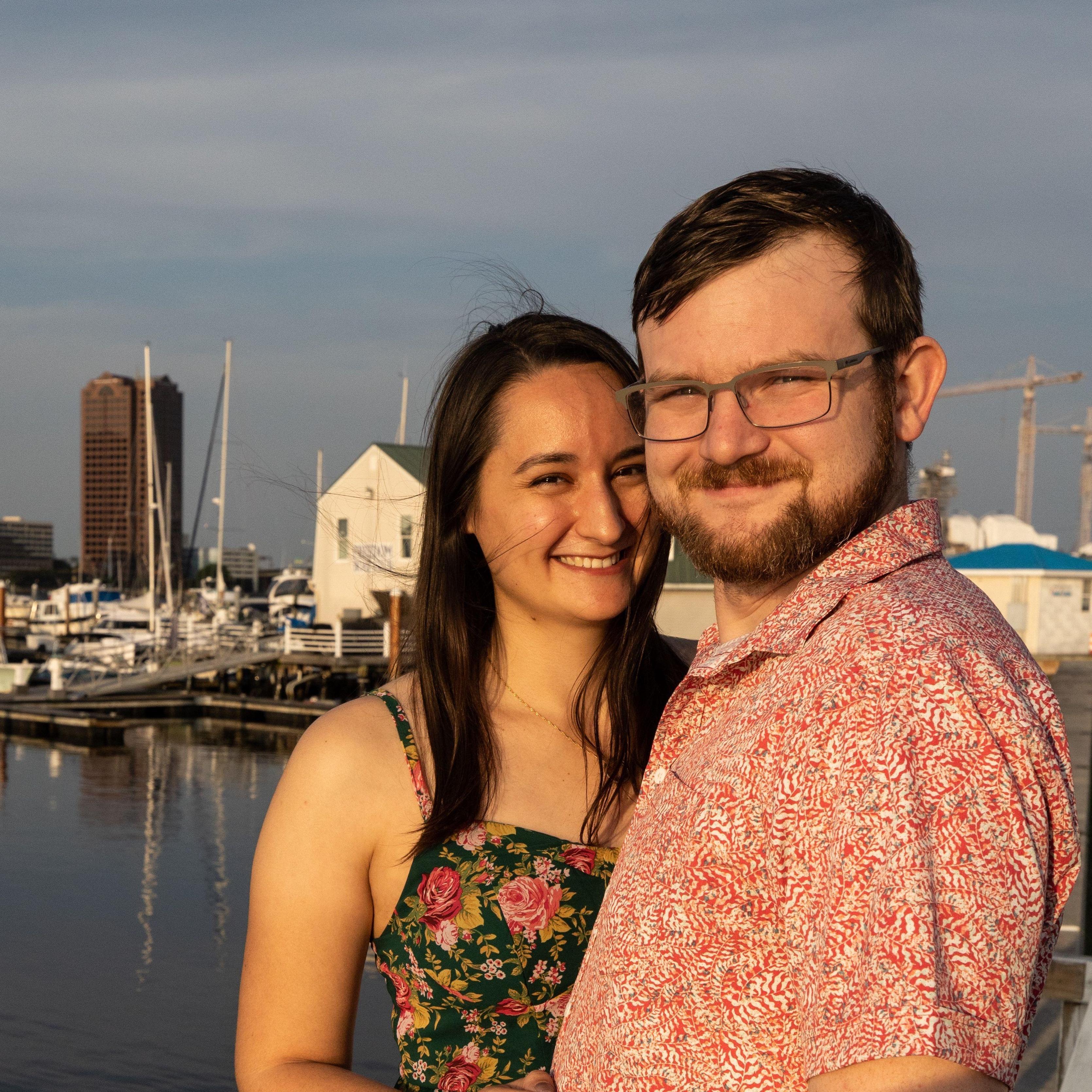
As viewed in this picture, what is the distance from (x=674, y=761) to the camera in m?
1.78

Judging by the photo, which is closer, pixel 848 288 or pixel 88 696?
pixel 848 288

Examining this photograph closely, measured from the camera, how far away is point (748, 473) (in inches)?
70.1

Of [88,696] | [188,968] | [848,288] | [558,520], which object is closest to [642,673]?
[558,520]

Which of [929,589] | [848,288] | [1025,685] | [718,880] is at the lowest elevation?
[718,880]

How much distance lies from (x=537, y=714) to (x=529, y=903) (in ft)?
2.02

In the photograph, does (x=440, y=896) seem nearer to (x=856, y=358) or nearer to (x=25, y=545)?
(x=856, y=358)

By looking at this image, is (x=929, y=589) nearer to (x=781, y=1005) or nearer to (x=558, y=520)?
(x=781, y=1005)

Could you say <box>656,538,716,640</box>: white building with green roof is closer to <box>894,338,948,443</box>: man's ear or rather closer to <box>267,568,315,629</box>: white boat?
<box>267,568,315,629</box>: white boat

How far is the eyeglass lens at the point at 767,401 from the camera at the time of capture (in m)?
1.74

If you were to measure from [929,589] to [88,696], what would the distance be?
35.5 m

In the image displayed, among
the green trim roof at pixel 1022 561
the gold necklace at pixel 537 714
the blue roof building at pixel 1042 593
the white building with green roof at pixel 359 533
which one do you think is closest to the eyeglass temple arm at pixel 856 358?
the gold necklace at pixel 537 714

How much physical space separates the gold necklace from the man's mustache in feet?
4.70

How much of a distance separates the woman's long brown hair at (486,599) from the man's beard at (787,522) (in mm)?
1215

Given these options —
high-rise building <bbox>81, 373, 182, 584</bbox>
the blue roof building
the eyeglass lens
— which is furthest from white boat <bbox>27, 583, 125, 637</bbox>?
high-rise building <bbox>81, 373, 182, 584</bbox>
